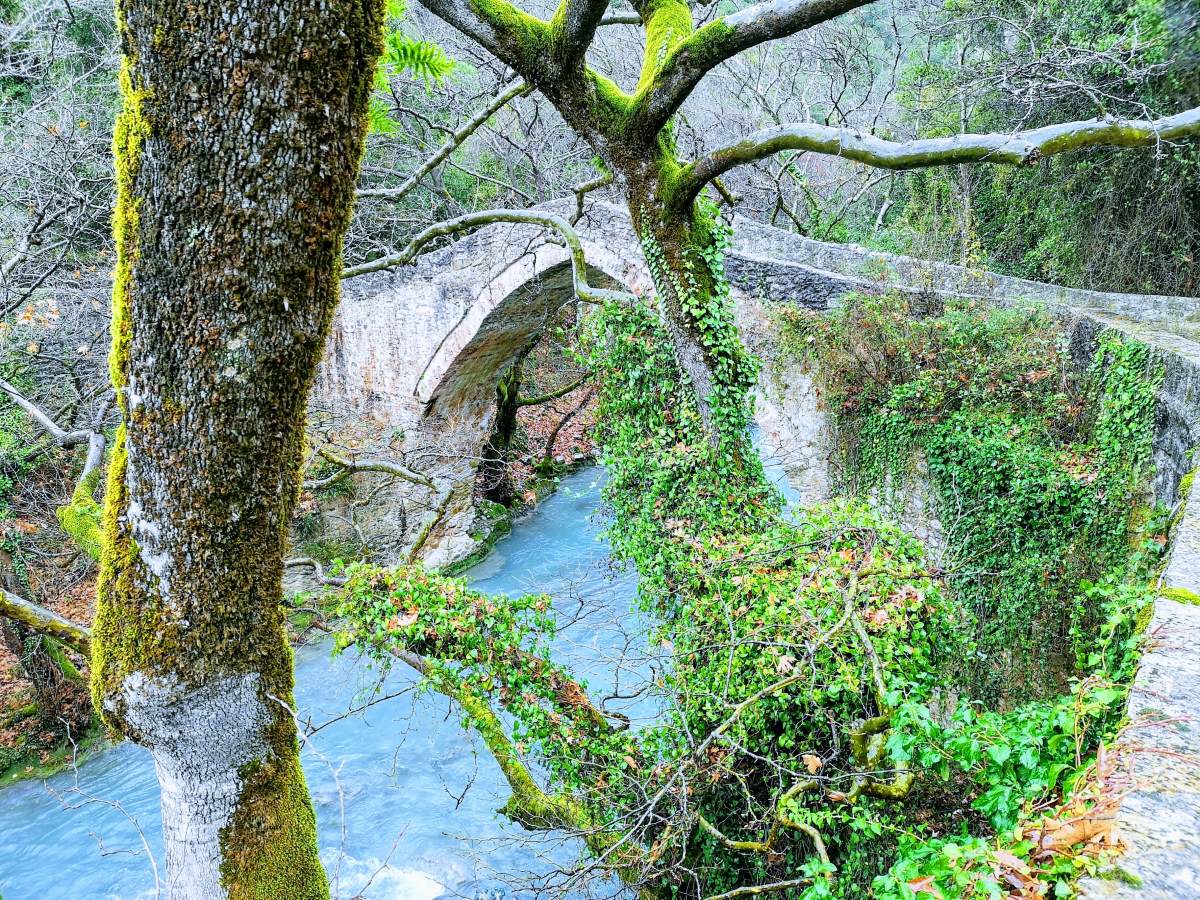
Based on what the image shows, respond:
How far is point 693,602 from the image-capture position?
4.54 meters

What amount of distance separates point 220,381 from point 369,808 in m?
5.49

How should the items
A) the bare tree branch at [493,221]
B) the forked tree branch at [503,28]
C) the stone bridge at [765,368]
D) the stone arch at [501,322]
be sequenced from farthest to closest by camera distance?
the stone arch at [501,322], the bare tree branch at [493,221], the forked tree branch at [503,28], the stone bridge at [765,368]

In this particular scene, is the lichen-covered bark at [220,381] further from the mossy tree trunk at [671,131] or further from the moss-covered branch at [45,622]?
the mossy tree trunk at [671,131]

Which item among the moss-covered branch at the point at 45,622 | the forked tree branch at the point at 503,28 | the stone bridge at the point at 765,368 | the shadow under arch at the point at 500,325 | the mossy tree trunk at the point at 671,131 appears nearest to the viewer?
the stone bridge at the point at 765,368

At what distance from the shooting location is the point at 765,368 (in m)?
7.21

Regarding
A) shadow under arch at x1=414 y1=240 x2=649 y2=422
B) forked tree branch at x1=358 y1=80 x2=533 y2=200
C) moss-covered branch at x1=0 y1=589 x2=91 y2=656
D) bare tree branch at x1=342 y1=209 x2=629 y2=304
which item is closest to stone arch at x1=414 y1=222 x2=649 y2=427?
shadow under arch at x1=414 y1=240 x2=649 y2=422

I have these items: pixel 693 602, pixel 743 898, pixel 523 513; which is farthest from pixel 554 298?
pixel 743 898

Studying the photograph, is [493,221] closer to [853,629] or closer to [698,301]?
[698,301]

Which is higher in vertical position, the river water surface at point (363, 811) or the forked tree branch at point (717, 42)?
the forked tree branch at point (717, 42)

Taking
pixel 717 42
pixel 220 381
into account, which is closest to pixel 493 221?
pixel 717 42

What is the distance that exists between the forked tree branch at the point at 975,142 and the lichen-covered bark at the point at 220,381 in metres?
2.76

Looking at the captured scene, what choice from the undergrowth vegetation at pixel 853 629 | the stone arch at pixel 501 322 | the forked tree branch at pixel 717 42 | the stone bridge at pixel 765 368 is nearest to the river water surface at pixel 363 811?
the undergrowth vegetation at pixel 853 629

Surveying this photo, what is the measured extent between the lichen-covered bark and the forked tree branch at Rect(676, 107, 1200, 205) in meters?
2.76

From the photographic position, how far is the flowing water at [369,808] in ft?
17.9
